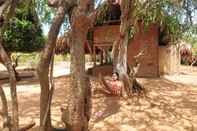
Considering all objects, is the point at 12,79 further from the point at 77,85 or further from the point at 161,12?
the point at 161,12

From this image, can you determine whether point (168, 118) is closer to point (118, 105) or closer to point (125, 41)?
Answer: point (118, 105)

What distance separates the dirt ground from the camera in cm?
802

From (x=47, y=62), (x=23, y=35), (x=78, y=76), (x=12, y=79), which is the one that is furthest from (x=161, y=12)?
(x=23, y=35)

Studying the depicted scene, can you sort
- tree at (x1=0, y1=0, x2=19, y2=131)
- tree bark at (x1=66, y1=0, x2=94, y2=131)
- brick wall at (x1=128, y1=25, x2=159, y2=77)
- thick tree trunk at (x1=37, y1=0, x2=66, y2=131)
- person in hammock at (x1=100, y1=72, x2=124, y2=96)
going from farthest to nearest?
brick wall at (x1=128, y1=25, x2=159, y2=77)
person in hammock at (x1=100, y1=72, x2=124, y2=96)
tree bark at (x1=66, y1=0, x2=94, y2=131)
thick tree trunk at (x1=37, y1=0, x2=66, y2=131)
tree at (x1=0, y1=0, x2=19, y2=131)

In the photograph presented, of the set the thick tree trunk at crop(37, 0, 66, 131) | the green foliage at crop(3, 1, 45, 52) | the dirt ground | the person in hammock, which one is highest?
A: the green foliage at crop(3, 1, 45, 52)

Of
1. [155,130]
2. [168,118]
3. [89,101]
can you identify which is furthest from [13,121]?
[168,118]

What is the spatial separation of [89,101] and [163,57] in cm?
1097

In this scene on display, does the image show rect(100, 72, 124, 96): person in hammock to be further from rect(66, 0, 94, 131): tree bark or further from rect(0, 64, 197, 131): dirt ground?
rect(66, 0, 94, 131): tree bark

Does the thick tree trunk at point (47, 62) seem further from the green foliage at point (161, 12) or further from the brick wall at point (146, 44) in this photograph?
the brick wall at point (146, 44)

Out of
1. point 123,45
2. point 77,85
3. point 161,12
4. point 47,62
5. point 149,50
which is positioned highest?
point 161,12

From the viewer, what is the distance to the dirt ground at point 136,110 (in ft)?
26.3

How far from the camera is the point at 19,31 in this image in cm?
1609

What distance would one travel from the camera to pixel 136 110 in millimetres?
9125

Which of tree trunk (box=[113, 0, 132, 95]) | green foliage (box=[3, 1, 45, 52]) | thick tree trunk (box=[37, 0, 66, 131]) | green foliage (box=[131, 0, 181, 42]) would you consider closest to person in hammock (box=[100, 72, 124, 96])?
tree trunk (box=[113, 0, 132, 95])
